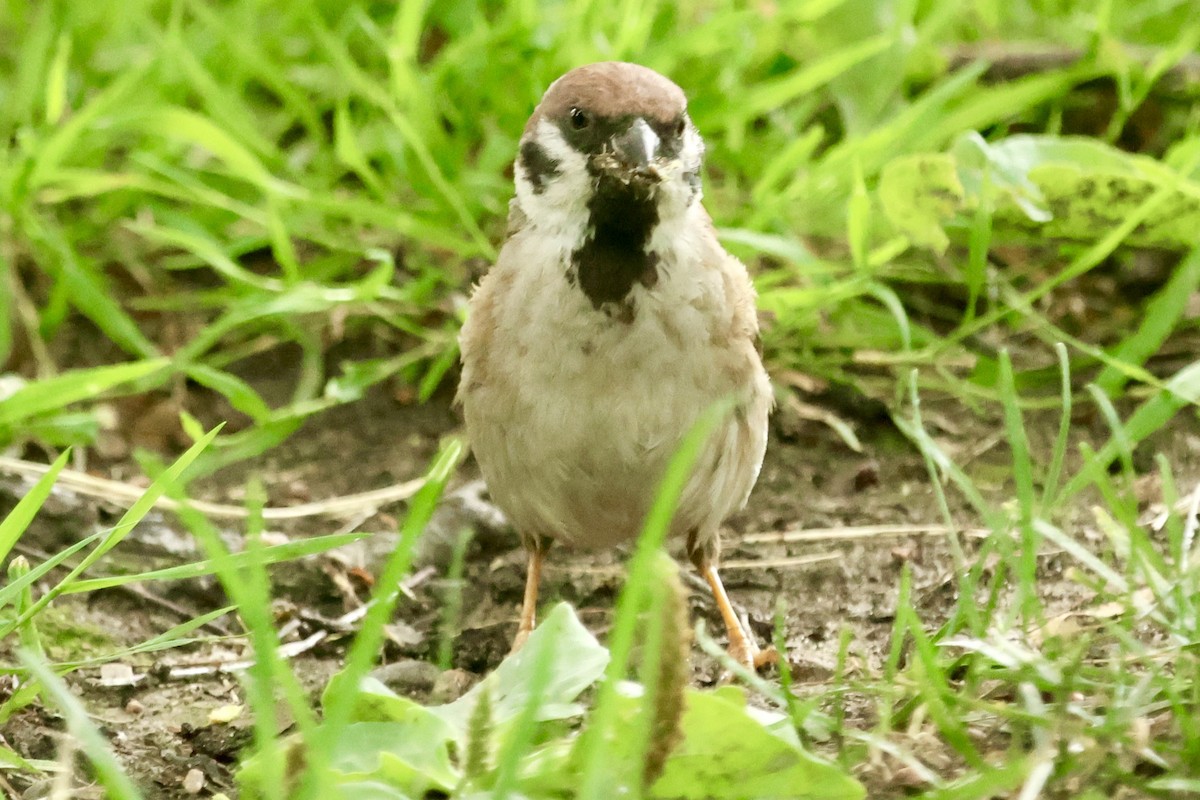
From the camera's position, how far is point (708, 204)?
367 cm

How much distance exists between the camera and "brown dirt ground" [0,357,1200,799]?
2.41 m

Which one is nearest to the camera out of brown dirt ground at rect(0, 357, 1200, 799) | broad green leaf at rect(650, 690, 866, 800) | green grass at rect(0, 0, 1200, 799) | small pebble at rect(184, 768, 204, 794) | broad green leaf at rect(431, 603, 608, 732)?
broad green leaf at rect(650, 690, 866, 800)

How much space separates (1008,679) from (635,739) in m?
0.54

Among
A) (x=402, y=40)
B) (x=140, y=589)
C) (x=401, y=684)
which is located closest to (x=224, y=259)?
(x=402, y=40)

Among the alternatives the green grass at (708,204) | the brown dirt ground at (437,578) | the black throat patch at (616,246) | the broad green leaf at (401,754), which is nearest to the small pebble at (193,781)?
the brown dirt ground at (437,578)

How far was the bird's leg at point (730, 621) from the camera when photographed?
2.74m

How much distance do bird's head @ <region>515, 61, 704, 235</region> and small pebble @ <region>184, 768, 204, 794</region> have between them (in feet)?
3.46

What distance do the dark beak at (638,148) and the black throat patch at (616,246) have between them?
0.12ft

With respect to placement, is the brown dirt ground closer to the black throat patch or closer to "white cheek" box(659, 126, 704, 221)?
the black throat patch

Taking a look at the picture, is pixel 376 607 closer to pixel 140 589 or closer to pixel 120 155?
pixel 140 589

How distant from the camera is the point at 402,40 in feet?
12.1

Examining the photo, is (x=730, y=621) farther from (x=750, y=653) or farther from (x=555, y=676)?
(x=555, y=676)

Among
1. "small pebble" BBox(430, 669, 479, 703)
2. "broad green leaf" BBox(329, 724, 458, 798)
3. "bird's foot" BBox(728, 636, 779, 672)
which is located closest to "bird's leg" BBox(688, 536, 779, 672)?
"bird's foot" BBox(728, 636, 779, 672)

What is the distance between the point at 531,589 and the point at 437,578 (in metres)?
0.21
